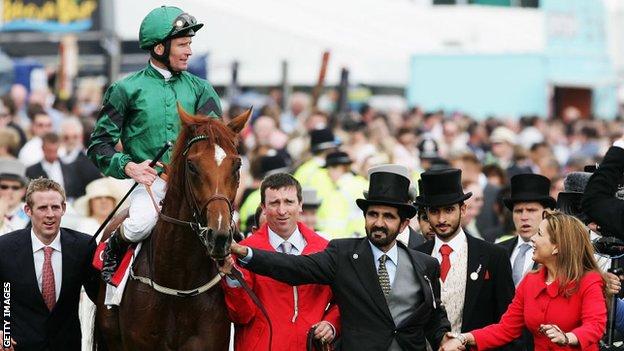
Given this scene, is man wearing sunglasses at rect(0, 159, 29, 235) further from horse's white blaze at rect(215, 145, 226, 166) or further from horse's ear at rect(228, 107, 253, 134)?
horse's white blaze at rect(215, 145, 226, 166)

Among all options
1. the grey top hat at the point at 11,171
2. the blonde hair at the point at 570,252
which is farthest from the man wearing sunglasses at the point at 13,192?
the blonde hair at the point at 570,252

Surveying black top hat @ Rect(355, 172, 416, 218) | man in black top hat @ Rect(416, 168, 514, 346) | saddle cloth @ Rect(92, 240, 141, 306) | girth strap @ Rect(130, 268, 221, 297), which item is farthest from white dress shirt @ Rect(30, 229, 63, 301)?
man in black top hat @ Rect(416, 168, 514, 346)

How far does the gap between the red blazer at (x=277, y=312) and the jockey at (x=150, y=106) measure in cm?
84

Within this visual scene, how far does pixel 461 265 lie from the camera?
9.55 m

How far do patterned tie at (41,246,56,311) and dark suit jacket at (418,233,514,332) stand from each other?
283cm

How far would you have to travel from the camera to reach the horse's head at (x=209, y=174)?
8.10 m

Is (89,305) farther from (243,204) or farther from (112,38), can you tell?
(112,38)

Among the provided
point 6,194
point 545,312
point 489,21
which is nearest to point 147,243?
point 545,312

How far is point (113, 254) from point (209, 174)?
1.39 meters

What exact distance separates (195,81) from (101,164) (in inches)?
35.6

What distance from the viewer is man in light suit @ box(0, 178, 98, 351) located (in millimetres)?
9594

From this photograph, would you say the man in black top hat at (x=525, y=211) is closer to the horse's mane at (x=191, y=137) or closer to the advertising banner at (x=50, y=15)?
the horse's mane at (x=191, y=137)

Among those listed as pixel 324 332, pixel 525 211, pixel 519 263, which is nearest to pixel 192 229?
pixel 324 332

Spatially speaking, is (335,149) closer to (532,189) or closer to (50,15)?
(532,189)
